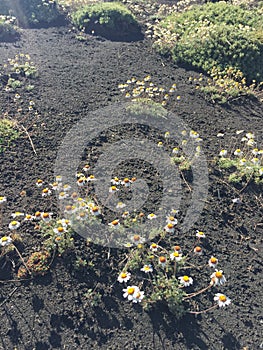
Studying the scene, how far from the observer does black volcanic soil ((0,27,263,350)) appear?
10.9 ft

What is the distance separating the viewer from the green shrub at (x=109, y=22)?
9445mm

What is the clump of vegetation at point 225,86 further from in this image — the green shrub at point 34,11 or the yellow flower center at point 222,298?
the green shrub at point 34,11

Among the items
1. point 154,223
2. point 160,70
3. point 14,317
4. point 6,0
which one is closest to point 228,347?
point 154,223

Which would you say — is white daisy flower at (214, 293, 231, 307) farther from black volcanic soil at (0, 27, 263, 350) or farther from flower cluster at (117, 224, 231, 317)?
black volcanic soil at (0, 27, 263, 350)

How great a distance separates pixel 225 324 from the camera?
3426 millimetres

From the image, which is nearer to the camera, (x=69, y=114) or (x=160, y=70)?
(x=69, y=114)

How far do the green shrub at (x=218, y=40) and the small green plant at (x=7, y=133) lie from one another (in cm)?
383

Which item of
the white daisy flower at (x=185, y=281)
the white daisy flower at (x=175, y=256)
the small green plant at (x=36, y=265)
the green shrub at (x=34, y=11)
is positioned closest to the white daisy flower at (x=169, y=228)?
the white daisy flower at (x=175, y=256)

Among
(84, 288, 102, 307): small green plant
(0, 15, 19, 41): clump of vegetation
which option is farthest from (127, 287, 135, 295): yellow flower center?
(0, 15, 19, 41): clump of vegetation

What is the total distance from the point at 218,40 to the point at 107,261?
18.9 ft

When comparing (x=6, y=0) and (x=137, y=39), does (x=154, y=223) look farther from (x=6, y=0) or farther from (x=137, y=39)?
(x=6, y=0)

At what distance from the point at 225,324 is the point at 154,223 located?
1319 mm

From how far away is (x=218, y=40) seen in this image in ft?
26.0

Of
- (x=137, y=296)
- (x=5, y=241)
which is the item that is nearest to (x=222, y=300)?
(x=137, y=296)
